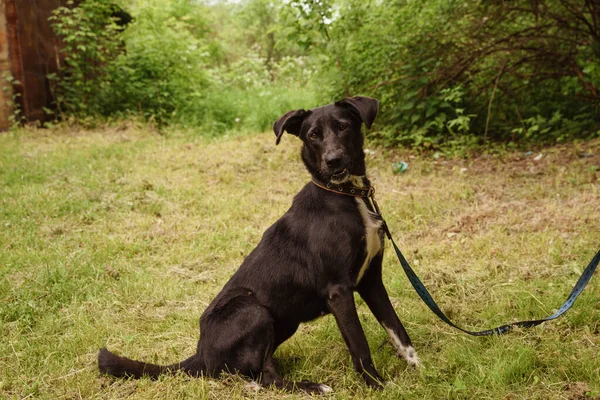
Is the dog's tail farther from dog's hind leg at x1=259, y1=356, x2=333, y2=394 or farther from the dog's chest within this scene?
the dog's chest

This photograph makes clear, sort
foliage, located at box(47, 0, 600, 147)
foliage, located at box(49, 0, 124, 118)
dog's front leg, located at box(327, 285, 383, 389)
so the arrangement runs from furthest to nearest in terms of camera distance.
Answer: foliage, located at box(49, 0, 124, 118)
foliage, located at box(47, 0, 600, 147)
dog's front leg, located at box(327, 285, 383, 389)

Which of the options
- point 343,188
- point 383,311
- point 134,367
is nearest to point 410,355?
point 383,311

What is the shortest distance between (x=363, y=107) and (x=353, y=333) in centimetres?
136

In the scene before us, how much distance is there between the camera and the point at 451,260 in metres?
4.67

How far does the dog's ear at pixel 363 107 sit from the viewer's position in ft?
10.4

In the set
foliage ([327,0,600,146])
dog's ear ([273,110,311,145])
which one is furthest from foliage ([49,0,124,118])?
dog's ear ([273,110,311,145])

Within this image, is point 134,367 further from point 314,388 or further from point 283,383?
point 314,388

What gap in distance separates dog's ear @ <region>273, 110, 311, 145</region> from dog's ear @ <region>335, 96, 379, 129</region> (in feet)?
0.80

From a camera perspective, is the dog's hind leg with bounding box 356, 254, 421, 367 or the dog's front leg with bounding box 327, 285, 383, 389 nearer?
the dog's front leg with bounding box 327, 285, 383, 389

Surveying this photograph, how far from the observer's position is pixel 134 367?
3104 millimetres

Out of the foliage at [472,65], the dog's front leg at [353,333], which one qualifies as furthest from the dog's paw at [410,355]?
the foliage at [472,65]

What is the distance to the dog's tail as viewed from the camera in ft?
10.1

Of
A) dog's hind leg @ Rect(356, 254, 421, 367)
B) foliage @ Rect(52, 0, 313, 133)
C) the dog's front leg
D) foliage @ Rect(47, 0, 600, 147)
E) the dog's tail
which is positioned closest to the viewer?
the dog's front leg

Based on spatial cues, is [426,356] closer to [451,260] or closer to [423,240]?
[451,260]
